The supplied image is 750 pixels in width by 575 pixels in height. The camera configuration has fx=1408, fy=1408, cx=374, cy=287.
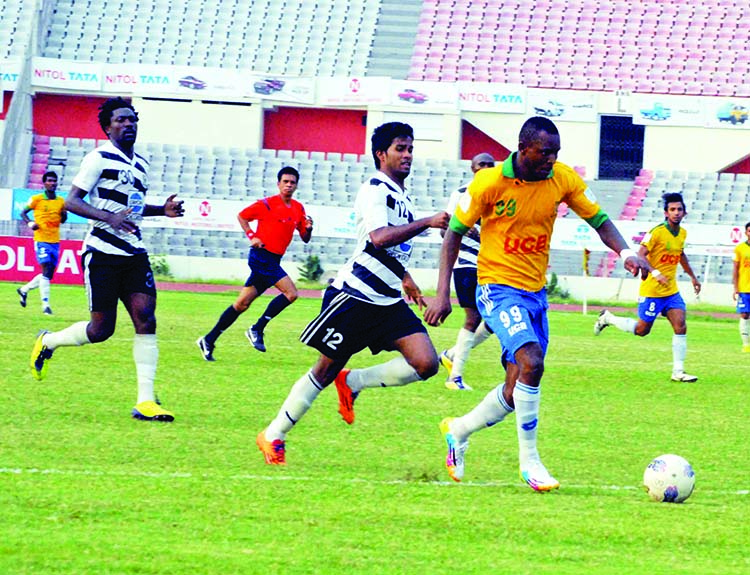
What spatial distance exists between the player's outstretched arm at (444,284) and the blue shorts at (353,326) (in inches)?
34.4

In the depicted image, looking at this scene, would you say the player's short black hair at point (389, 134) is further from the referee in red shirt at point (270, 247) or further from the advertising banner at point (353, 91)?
the advertising banner at point (353, 91)

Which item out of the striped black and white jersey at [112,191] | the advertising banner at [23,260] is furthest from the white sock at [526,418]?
the advertising banner at [23,260]

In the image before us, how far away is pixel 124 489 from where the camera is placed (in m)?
7.06

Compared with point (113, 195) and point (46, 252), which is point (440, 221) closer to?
point (113, 195)

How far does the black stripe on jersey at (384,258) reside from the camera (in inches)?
345

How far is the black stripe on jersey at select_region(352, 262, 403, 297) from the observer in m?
8.70

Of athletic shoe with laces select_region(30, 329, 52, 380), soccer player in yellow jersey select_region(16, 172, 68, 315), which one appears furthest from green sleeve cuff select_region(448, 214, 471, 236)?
soccer player in yellow jersey select_region(16, 172, 68, 315)

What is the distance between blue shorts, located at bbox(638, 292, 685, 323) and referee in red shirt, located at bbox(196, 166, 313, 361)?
3926 mm

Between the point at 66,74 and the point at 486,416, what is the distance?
35.1 meters

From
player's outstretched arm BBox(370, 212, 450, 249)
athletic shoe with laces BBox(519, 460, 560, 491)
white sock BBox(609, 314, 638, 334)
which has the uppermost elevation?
player's outstretched arm BBox(370, 212, 450, 249)

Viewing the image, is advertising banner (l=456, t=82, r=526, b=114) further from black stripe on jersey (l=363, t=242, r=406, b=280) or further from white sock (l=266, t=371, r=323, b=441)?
white sock (l=266, t=371, r=323, b=441)

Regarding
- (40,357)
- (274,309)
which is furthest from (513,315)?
(274,309)

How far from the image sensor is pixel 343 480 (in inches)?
303

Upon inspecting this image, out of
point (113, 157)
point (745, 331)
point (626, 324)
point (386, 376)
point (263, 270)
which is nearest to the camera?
point (386, 376)
